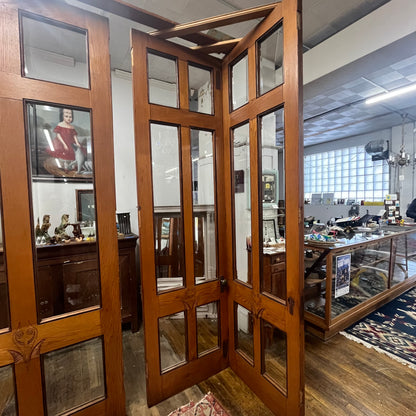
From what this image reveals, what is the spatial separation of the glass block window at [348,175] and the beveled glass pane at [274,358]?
7771 mm

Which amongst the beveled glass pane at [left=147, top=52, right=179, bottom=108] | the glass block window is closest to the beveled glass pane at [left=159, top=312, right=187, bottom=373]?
the beveled glass pane at [left=147, top=52, right=179, bottom=108]

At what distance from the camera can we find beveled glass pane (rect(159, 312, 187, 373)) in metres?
1.83

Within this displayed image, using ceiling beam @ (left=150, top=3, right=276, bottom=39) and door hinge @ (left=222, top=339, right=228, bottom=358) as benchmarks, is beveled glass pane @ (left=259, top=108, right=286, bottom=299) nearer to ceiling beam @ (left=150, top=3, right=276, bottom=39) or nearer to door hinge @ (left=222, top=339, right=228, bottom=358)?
ceiling beam @ (left=150, top=3, right=276, bottom=39)

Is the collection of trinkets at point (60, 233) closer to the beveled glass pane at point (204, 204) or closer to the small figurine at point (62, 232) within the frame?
the small figurine at point (62, 232)

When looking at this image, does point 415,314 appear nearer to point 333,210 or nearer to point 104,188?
point 104,188

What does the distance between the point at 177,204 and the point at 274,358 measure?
1.45 meters

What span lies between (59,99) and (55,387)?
2002 mm

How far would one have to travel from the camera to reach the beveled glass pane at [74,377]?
1.51 meters

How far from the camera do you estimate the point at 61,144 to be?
1.88 meters

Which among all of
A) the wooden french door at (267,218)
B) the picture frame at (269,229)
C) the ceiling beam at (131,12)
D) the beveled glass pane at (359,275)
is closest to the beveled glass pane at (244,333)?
the wooden french door at (267,218)

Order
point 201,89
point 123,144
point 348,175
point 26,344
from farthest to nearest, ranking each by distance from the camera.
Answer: point 348,175 < point 123,144 < point 201,89 < point 26,344

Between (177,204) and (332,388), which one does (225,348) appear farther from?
(177,204)

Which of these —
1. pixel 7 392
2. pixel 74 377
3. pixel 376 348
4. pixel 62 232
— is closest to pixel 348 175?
pixel 376 348

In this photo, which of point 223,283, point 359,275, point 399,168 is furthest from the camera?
point 399,168
